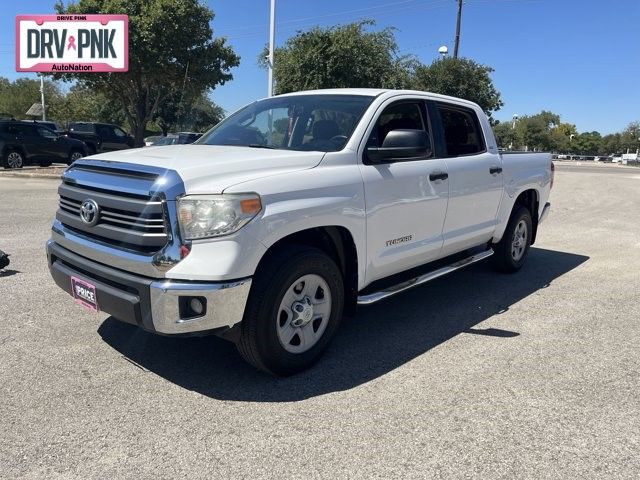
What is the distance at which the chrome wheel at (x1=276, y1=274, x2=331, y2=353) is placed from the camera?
355 centimetres

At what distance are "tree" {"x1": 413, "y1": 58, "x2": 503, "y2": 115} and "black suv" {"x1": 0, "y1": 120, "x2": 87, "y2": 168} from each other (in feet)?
50.4

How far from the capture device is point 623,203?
1452 centimetres

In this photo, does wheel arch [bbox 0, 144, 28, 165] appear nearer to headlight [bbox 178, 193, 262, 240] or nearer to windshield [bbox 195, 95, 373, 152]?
windshield [bbox 195, 95, 373, 152]

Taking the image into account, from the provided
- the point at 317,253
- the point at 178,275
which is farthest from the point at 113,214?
the point at 317,253

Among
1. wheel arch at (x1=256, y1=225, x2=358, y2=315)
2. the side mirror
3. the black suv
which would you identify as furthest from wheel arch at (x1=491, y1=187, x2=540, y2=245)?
the black suv

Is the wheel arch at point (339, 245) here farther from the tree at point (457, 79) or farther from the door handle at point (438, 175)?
the tree at point (457, 79)

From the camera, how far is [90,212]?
347cm

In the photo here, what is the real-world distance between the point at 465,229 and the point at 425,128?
1.07 m

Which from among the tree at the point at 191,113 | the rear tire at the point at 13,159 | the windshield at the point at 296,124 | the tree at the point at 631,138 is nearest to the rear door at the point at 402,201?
the windshield at the point at 296,124

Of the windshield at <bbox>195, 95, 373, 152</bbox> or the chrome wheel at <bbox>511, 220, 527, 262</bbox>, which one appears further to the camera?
the chrome wheel at <bbox>511, 220, 527, 262</bbox>

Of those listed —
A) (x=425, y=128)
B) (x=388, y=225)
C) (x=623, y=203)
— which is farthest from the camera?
(x=623, y=203)

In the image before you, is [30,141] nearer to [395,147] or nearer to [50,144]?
[50,144]

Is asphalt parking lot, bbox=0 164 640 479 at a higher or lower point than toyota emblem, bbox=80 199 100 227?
lower

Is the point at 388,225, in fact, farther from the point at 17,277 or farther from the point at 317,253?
the point at 17,277
